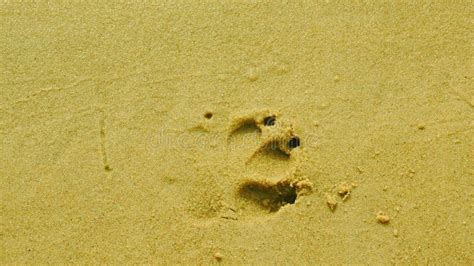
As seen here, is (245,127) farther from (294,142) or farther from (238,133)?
(294,142)

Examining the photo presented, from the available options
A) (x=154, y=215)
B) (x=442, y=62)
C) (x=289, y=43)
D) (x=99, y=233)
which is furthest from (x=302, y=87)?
(x=99, y=233)

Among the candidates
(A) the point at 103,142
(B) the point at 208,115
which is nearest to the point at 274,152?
(B) the point at 208,115

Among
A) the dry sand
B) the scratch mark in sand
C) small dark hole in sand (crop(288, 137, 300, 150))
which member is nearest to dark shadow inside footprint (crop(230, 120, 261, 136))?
the dry sand

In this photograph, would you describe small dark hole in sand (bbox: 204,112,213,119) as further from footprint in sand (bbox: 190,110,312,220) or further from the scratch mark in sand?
the scratch mark in sand

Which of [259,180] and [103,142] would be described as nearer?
[259,180]

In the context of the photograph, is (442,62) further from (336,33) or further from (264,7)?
Answer: (264,7)

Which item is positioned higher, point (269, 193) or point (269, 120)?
point (269, 120)

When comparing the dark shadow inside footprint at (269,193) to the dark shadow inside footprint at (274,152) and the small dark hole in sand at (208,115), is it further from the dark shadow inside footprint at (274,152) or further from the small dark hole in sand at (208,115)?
the small dark hole in sand at (208,115)
